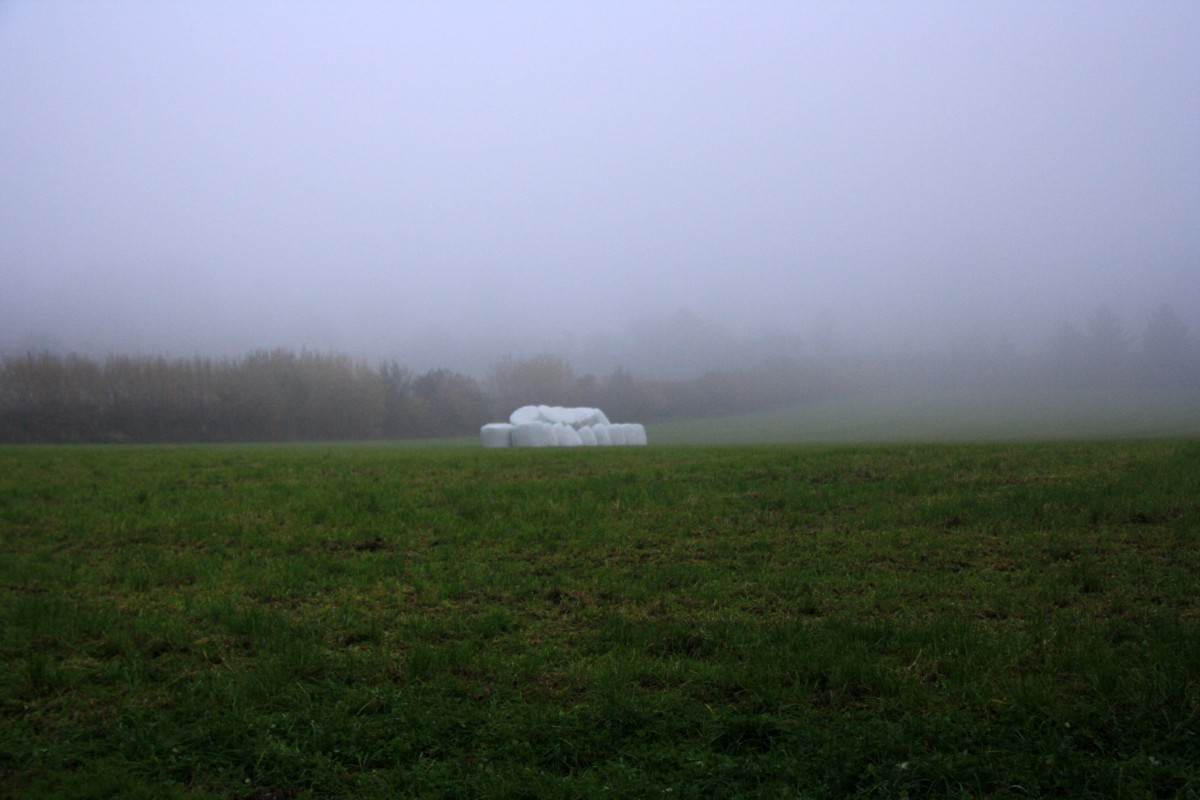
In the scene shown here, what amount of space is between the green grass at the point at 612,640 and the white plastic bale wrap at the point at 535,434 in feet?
73.6

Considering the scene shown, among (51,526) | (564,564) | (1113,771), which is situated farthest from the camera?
(51,526)

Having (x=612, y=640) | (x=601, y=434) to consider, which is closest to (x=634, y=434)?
(x=601, y=434)

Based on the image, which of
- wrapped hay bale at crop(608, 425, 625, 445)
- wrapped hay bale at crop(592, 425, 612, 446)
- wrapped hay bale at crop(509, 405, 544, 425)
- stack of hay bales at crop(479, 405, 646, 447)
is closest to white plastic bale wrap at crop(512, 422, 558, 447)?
stack of hay bales at crop(479, 405, 646, 447)

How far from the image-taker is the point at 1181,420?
48.9 metres

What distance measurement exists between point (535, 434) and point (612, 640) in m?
29.0

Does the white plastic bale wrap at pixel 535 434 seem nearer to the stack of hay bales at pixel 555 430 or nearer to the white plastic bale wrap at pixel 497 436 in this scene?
the stack of hay bales at pixel 555 430

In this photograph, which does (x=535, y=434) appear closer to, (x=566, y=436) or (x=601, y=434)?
(x=566, y=436)

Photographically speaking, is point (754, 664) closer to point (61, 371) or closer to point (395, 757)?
point (395, 757)

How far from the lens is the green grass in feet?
17.8

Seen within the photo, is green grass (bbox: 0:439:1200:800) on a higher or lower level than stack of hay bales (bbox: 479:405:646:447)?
lower

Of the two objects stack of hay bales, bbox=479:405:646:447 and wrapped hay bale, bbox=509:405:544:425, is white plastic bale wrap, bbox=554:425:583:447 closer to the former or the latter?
stack of hay bales, bbox=479:405:646:447

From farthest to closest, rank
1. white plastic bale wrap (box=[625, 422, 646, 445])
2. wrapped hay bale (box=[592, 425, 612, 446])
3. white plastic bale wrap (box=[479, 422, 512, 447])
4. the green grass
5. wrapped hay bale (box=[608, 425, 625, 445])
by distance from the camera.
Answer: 1. white plastic bale wrap (box=[625, 422, 646, 445])
2. wrapped hay bale (box=[608, 425, 625, 445])
3. wrapped hay bale (box=[592, 425, 612, 446])
4. white plastic bale wrap (box=[479, 422, 512, 447])
5. the green grass

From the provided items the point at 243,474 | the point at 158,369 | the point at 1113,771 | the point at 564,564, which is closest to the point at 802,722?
the point at 1113,771

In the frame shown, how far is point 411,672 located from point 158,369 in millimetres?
63703
